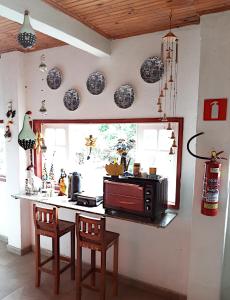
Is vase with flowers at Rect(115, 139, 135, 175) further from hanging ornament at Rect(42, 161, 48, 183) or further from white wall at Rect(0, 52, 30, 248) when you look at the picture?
white wall at Rect(0, 52, 30, 248)

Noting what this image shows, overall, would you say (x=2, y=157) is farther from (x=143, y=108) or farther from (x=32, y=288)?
(x=143, y=108)

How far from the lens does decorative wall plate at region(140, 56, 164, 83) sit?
2.33 metres

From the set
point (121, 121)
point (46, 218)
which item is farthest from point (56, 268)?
point (121, 121)

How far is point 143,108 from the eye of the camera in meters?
2.46

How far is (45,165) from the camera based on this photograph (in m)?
3.26

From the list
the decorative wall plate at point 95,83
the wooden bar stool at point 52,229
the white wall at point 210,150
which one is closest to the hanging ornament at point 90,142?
the decorative wall plate at point 95,83

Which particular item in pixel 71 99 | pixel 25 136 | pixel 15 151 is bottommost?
pixel 15 151

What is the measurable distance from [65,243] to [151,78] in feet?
7.17

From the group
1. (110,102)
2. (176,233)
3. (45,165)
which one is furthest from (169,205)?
(45,165)

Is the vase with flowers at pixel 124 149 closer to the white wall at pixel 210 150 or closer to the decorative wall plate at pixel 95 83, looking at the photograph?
the decorative wall plate at pixel 95 83

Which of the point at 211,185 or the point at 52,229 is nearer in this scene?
the point at 211,185

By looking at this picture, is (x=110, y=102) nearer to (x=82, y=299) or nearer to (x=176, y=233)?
(x=176, y=233)

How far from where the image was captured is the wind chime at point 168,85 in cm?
229

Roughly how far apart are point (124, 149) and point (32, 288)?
1.73 metres
